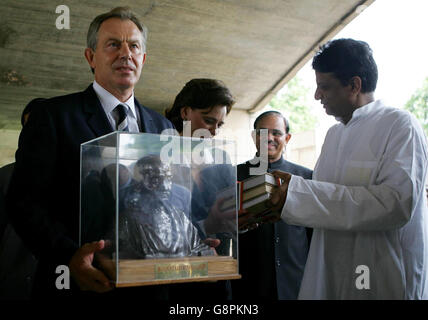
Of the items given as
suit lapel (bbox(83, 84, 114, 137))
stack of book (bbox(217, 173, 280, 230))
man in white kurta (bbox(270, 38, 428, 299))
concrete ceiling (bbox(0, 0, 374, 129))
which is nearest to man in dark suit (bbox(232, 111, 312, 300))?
man in white kurta (bbox(270, 38, 428, 299))

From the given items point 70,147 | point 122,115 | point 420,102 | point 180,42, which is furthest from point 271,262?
point 420,102

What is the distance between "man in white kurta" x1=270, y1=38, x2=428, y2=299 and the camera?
6.59ft

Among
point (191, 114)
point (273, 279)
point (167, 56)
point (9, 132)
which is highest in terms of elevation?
point (167, 56)

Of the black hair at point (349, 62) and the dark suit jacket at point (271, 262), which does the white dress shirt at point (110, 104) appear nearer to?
the black hair at point (349, 62)

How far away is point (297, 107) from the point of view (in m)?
26.2

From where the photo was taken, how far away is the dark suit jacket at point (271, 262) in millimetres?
3639

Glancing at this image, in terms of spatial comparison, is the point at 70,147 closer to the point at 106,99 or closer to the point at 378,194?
the point at 106,99

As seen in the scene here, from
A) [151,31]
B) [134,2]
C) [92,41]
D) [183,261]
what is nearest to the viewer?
[183,261]

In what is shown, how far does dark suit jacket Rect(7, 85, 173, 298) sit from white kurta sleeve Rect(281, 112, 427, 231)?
2.97ft

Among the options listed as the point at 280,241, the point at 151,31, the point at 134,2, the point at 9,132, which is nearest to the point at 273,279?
the point at 280,241

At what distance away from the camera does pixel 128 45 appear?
196cm

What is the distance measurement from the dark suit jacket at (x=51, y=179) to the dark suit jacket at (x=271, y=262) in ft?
6.87
